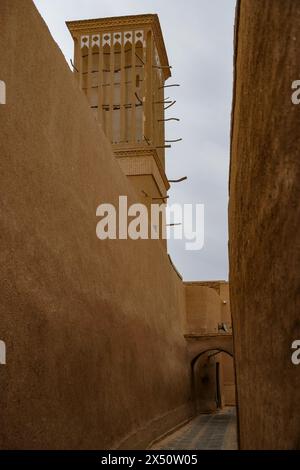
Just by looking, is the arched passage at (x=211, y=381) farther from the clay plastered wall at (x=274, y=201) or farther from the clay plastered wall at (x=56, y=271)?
the clay plastered wall at (x=274, y=201)

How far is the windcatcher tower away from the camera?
17.1 metres

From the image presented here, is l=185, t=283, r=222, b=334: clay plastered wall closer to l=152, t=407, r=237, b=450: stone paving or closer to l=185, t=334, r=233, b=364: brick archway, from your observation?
l=185, t=334, r=233, b=364: brick archway

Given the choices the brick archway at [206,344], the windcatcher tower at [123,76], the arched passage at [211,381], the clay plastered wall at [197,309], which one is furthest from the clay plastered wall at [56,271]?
the clay plastered wall at [197,309]

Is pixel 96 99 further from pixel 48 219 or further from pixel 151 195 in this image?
pixel 48 219

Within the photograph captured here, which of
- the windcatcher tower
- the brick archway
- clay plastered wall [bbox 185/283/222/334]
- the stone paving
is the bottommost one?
the stone paving

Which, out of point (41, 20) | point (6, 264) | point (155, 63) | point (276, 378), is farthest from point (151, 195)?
point (276, 378)

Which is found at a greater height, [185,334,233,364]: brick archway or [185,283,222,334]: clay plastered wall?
[185,283,222,334]: clay plastered wall

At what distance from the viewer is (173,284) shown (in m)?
15.7

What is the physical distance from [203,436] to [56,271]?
8.11 m

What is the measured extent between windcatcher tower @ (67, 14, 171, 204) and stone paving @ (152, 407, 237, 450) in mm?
6516

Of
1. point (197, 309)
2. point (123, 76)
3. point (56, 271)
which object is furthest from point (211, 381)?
point (56, 271)

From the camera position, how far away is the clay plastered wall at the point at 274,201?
2.32m

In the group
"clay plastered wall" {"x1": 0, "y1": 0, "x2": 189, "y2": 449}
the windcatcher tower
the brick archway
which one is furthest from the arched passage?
"clay plastered wall" {"x1": 0, "y1": 0, "x2": 189, "y2": 449}

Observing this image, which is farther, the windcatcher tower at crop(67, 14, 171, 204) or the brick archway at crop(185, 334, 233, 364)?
the brick archway at crop(185, 334, 233, 364)
